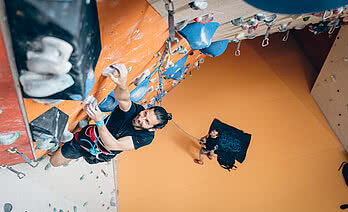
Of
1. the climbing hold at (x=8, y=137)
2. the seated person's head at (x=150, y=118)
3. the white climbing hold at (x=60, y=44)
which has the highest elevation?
the white climbing hold at (x=60, y=44)

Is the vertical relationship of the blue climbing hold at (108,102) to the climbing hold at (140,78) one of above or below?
below

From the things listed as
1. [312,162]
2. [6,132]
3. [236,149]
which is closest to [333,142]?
[312,162]

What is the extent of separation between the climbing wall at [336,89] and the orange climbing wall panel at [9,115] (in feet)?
11.1

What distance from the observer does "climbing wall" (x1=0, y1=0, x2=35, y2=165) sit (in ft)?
1.99

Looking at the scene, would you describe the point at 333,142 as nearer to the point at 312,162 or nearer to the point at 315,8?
the point at 312,162

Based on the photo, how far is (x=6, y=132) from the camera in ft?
3.10

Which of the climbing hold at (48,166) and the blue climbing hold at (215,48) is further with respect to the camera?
the climbing hold at (48,166)

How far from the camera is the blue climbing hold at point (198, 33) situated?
103 centimetres

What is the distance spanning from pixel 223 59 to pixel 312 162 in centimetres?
183

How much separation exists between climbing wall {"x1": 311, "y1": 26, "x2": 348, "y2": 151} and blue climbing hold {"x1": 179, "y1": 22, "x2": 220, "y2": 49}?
2.77 m

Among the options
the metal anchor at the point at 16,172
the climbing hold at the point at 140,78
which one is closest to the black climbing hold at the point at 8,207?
the metal anchor at the point at 16,172

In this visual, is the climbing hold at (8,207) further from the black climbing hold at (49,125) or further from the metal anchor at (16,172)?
the black climbing hold at (49,125)

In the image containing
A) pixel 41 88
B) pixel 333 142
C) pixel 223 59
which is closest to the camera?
pixel 41 88

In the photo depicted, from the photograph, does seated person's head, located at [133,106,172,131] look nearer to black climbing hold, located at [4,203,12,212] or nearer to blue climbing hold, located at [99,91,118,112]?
blue climbing hold, located at [99,91,118,112]
